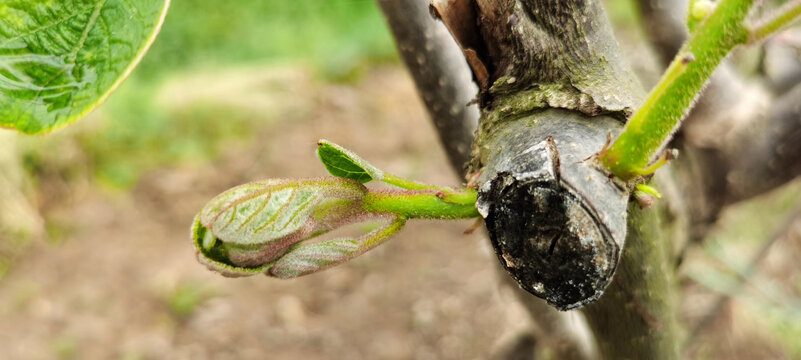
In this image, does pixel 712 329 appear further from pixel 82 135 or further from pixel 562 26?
pixel 82 135

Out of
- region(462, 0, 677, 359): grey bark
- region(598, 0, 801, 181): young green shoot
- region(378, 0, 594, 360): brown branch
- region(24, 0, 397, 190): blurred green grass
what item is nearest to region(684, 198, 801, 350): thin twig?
region(378, 0, 594, 360): brown branch

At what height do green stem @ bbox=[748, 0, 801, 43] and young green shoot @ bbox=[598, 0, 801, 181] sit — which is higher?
green stem @ bbox=[748, 0, 801, 43]

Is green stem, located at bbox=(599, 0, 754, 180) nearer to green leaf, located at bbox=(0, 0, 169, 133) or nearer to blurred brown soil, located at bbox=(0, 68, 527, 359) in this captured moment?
green leaf, located at bbox=(0, 0, 169, 133)

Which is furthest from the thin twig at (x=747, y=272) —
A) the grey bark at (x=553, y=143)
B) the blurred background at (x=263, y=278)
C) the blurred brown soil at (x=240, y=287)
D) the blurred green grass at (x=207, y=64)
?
the blurred green grass at (x=207, y=64)

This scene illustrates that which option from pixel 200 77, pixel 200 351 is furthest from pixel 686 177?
pixel 200 77

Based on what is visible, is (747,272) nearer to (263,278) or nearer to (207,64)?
(263,278)

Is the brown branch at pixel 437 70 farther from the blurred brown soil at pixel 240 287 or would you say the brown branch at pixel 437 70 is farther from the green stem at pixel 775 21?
the blurred brown soil at pixel 240 287
